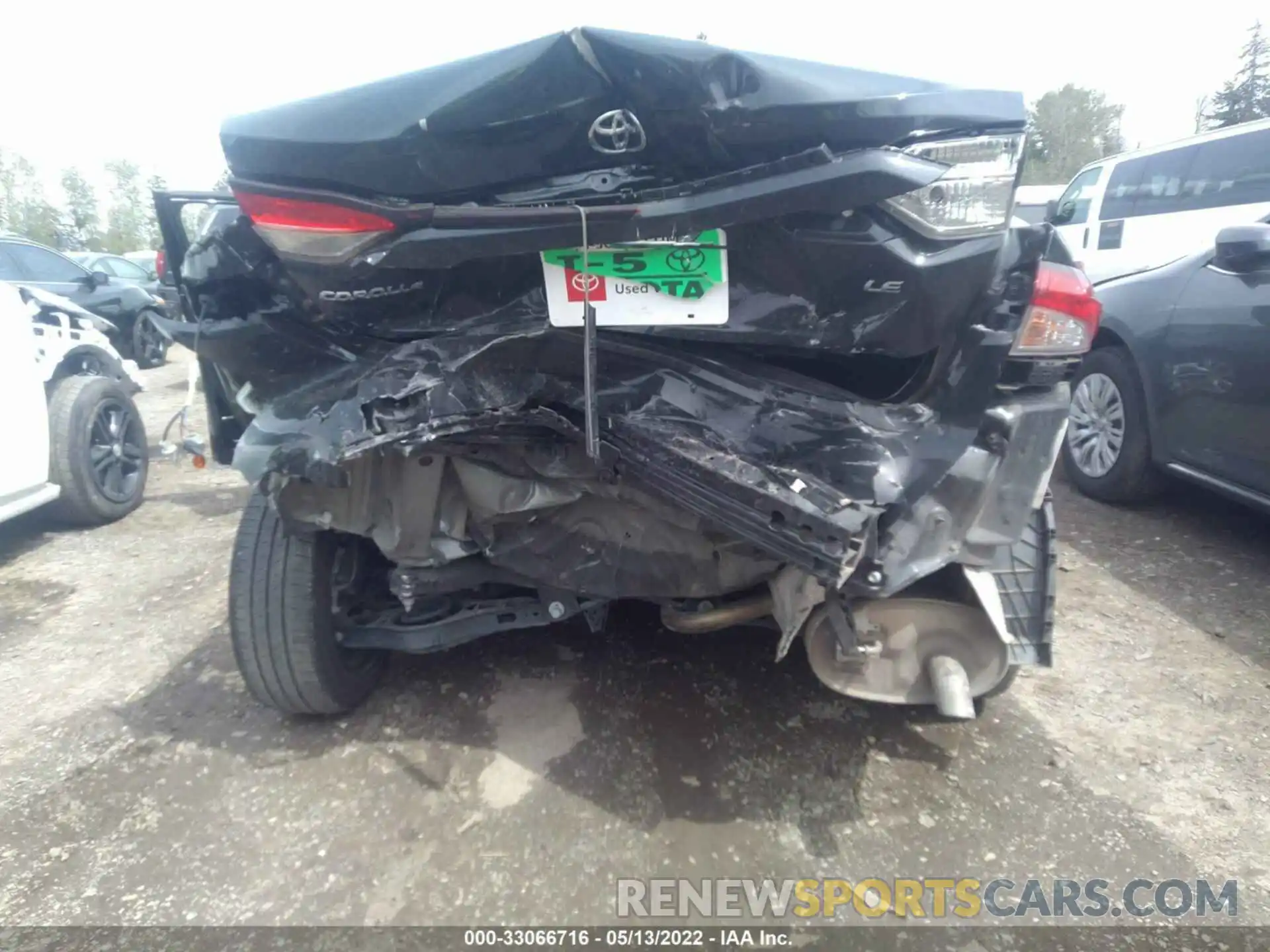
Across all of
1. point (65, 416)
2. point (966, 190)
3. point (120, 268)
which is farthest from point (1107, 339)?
point (120, 268)

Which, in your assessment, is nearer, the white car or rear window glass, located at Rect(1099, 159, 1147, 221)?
the white car

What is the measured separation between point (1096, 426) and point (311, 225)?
4080mm

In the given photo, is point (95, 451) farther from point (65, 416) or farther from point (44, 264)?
point (44, 264)

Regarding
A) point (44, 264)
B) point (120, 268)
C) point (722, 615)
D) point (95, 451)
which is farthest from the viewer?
point (120, 268)

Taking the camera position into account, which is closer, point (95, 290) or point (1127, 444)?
point (1127, 444)

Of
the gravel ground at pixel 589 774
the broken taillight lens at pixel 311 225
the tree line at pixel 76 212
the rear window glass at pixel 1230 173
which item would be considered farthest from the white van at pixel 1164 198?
the tree line at pixel 76 212

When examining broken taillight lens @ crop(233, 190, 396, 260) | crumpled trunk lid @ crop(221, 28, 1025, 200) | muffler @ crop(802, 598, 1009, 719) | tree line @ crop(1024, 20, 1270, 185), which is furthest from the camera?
tree line @ crop(1024, 20, 1270, 185)

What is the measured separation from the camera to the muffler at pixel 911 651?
2143 millimetres

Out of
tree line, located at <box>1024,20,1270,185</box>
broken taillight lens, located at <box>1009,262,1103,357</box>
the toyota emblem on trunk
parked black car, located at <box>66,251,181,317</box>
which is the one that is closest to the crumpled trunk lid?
the toyota emblem on trunk

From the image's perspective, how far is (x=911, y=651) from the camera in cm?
222

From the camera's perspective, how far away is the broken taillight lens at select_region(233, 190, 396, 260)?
169 cm

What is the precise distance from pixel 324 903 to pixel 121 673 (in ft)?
5.15

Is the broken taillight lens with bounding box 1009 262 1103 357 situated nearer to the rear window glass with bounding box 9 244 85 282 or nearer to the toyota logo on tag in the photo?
the toyota logo on tag

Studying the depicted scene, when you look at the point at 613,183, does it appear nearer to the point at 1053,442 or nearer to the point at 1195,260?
the point at 1053,442
